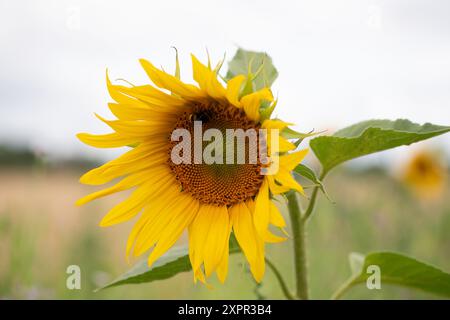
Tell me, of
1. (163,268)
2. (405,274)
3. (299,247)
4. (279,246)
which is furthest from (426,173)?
(163,268)

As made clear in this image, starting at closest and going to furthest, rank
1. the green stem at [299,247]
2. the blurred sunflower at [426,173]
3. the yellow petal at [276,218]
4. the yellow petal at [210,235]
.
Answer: the yellow petal at [276,218], the yellow petal at [210,235], the green stem at [299,247], the blurred sunflower at [426,173]

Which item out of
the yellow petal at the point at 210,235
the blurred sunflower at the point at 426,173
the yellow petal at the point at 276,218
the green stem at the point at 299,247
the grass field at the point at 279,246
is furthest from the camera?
the blurred sunflower at the point at 426,173

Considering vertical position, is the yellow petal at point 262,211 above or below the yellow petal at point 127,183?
below

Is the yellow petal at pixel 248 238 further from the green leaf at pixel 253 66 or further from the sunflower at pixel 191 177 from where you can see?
the green leaf at pixel 253 66

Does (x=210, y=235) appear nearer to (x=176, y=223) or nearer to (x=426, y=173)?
(x=176, y=223)

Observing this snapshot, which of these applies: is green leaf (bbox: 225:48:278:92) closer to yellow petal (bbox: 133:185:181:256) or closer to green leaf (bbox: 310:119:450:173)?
green leaf (bbox: 310:119:450:173)

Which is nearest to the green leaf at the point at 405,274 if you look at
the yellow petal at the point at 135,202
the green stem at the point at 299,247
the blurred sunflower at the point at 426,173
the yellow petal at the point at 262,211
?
the green stem at the point at 299,247

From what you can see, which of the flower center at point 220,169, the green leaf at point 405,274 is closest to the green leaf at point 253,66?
the flower center at point 220,169

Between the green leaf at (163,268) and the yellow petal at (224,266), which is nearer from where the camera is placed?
the yellow petal at (224,266)
